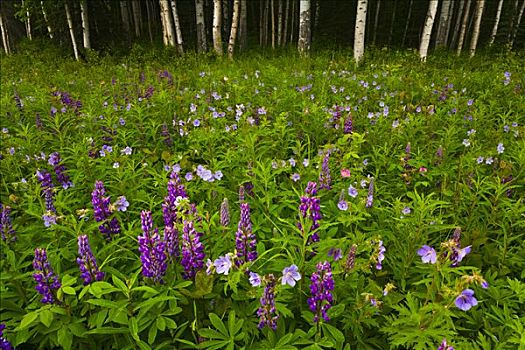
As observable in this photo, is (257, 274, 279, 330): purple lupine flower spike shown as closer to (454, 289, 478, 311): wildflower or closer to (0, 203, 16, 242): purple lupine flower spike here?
(454, 289, 478, 311): wildflower

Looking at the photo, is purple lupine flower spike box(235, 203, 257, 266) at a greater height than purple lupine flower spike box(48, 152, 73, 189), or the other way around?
purple lupine flower spike box(235, 203, 257, 266)

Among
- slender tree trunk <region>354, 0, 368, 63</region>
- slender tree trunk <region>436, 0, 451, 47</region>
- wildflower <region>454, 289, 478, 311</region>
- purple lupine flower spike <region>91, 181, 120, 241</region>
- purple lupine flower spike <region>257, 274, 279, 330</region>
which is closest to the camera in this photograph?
wildflower <region>454, 289, 478, 311</region>

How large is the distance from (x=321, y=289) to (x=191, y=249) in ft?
2.13

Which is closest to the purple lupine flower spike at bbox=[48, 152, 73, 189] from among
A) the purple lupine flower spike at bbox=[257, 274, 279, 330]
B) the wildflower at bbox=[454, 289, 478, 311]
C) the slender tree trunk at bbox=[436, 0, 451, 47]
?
the purple lupine flower spike at bbox=[257, 274, 279, 330]

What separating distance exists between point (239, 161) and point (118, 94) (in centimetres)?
346

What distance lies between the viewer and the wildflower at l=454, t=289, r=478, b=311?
1533 millimetres

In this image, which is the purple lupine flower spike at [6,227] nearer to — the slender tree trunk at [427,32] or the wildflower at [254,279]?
the wildflower at [254,279]

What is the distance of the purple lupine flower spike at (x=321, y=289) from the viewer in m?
1.66

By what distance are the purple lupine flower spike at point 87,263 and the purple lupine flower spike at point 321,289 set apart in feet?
3.43

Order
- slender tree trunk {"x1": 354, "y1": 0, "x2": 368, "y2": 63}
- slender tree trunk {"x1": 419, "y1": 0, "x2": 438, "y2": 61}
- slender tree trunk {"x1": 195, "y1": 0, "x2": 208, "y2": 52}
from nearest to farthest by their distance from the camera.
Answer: slender tree trunk {"x1": 354, "y1": 0, "x2": 368, "y2": 63}, slender tree trunk {"x1": 419, "y1": 0, "x2": 438, "y2": 61}, slender tree trunk {"x1": 195, "y1": 0, "x2": 208, "y2": 52}

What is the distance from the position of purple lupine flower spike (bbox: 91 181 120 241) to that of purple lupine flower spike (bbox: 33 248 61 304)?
453mm

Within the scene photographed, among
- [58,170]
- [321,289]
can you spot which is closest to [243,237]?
[321,289]

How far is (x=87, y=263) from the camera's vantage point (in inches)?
72.7

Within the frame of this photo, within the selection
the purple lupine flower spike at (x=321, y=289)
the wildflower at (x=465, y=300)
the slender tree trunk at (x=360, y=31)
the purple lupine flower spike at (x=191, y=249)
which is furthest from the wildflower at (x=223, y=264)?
the slender tree trunk at (x=360, y=31)
